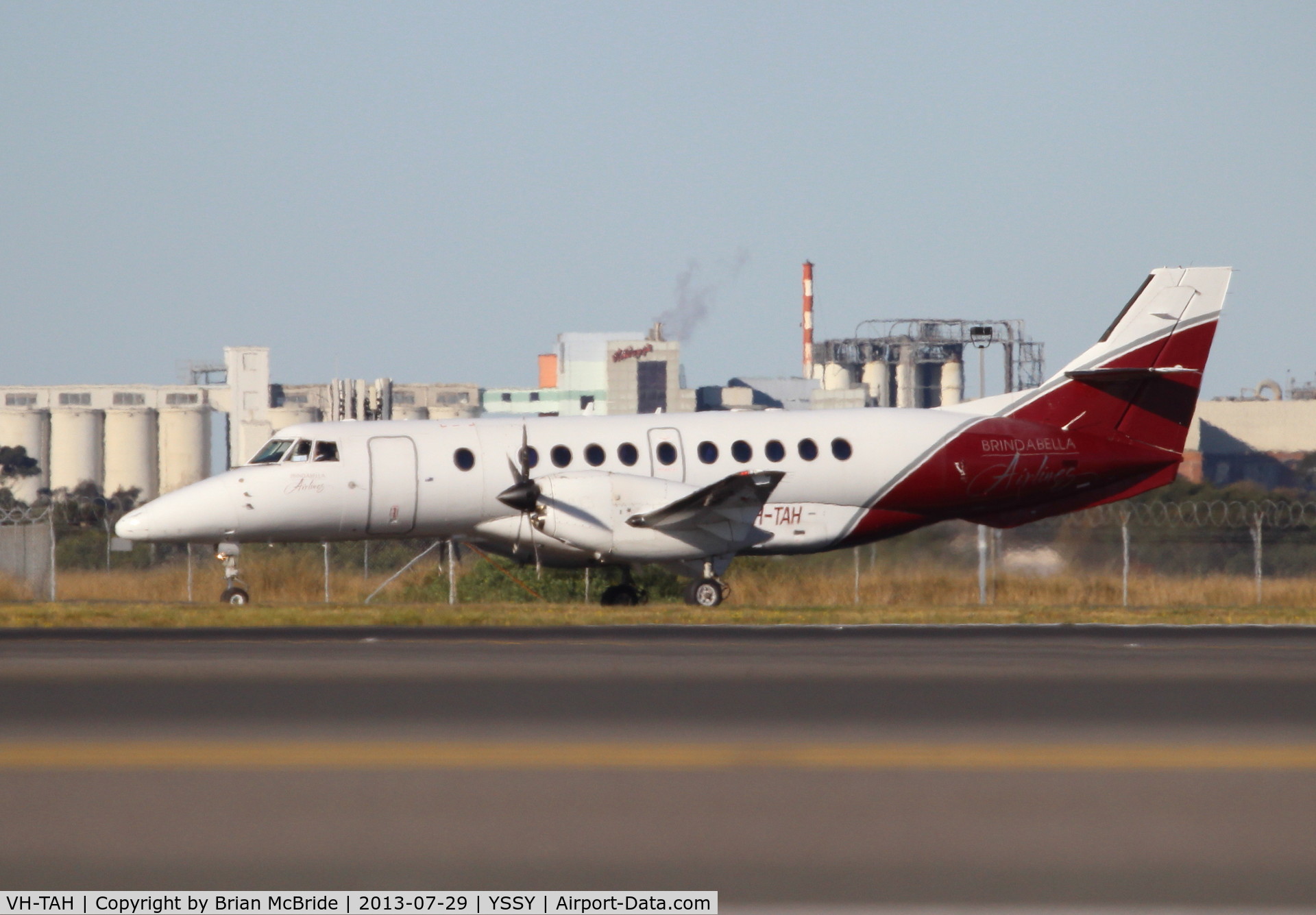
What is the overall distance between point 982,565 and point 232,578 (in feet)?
42.9

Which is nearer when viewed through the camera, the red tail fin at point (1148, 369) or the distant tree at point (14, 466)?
the red tail fin at point (1148, 369)

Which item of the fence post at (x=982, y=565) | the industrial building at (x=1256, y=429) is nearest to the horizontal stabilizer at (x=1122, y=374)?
the fence post at (x=982, y=565)

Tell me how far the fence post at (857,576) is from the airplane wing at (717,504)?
4027mm

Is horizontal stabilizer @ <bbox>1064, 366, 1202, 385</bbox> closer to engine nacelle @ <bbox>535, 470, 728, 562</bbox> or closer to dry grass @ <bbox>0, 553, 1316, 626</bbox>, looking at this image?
→ dry grass @ <bbox>0, 553, 1316, 626</bbox>

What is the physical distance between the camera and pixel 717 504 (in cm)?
2586

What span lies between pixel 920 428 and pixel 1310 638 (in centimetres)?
966


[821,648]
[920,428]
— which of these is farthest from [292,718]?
[920,428]

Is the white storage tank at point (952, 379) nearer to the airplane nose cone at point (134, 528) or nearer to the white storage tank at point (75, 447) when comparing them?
the white storage tank at point (75, 447)

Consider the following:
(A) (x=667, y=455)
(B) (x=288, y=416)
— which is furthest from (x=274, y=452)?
(B) (x=288, y=416)

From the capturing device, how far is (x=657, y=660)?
15969 millimetres

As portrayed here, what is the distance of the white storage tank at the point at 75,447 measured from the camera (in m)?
126

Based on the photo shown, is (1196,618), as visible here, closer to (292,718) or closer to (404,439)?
(404,439)

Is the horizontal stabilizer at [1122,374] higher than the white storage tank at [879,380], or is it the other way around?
the white storage tank at [879,380]

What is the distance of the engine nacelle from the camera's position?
84.6 ft
